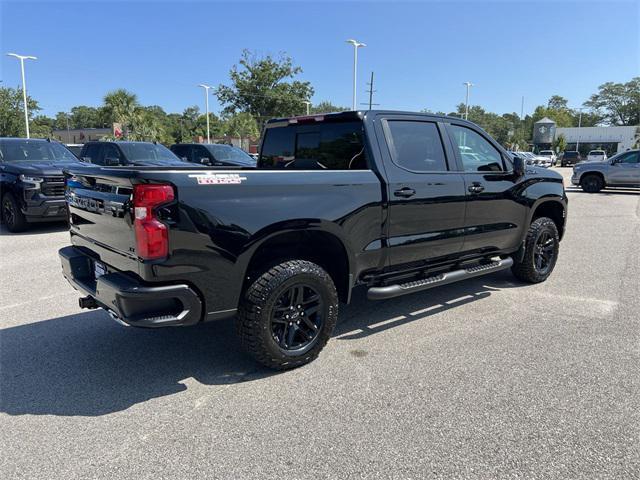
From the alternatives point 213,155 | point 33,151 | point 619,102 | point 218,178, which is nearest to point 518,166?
point 218,178

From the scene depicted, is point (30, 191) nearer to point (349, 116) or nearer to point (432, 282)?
point (349, 116)

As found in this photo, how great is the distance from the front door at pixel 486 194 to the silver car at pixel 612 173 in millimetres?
15643

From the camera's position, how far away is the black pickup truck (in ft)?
9.87

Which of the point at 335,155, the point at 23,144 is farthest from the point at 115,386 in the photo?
the point at 23,144

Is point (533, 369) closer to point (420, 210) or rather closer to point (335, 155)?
point (420, 210)

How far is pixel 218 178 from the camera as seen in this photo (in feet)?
10.2

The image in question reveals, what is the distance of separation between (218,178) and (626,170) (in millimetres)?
19414

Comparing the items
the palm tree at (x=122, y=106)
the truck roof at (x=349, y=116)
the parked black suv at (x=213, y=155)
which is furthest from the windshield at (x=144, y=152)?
the palm tree at (x=122, y=106)

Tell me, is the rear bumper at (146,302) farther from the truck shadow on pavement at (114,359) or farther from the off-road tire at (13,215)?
the off-road tire at (13,215)

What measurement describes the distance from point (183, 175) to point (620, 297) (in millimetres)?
5144

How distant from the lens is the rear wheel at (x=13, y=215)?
9.12 m

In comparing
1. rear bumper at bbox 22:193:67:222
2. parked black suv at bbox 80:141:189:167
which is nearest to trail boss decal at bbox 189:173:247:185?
rear bumper at bbox 22:193:67:222

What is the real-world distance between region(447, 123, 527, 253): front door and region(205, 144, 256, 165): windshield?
1011cm

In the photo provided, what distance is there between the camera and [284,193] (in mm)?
3387
